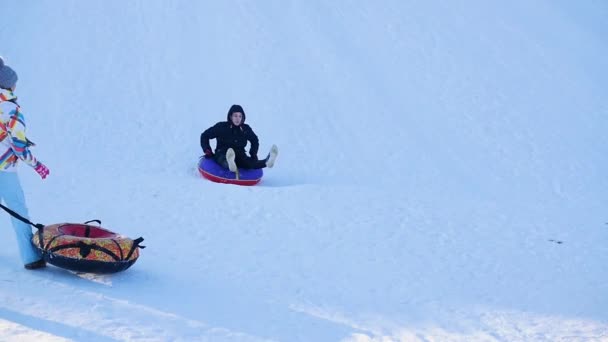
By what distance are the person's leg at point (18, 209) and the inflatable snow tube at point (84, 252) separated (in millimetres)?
73

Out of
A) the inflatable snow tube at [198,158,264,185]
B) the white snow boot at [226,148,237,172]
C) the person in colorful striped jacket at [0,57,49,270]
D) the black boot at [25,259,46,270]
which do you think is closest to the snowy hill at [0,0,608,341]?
the black boot at [25,259,46,270]

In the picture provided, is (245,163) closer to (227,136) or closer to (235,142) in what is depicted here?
(235,142)

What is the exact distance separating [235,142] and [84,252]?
3.76 meters

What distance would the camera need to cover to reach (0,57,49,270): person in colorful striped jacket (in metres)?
Answer: 3.55

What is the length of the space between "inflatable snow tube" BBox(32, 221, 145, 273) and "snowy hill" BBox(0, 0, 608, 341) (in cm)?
12

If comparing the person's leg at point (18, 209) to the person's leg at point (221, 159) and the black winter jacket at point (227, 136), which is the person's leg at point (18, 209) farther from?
the black winter jacket at point (227, 136)

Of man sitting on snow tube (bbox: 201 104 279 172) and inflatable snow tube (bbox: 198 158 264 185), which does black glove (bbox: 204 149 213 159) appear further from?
inflatable snow tube (bbox: 198 158 264 185)

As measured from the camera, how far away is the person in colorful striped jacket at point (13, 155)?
3551 mm

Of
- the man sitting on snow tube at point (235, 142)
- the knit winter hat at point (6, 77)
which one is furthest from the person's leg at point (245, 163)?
the knit winter hat at point (6, 77)

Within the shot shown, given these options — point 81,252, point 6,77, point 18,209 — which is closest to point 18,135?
point 6,77

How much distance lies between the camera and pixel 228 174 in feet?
22.8

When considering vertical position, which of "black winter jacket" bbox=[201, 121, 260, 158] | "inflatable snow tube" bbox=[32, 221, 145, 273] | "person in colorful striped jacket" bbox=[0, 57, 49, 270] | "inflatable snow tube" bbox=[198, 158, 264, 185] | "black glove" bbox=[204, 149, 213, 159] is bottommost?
"inflatable snow tube" bbox=[32, 221, 145, 273]

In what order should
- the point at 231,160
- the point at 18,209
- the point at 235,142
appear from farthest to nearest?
the point at 235,142 < the point at 231,160 < the point at 18,209

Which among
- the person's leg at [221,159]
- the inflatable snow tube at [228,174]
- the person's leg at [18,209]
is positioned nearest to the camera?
the person's leg at [18,209]
